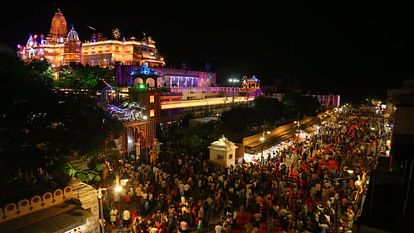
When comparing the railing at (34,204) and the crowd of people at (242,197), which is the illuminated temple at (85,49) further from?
the railing at (34,204)

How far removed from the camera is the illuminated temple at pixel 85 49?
55.3m

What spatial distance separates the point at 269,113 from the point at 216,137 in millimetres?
15674

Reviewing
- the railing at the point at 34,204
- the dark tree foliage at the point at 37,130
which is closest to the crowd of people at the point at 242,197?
the railing at the point at 34,204

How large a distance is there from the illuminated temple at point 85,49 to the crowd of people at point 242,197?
38.8 meters

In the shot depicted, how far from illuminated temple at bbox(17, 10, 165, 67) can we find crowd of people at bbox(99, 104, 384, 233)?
127 ft

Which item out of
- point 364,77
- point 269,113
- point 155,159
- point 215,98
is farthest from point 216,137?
point 364,77

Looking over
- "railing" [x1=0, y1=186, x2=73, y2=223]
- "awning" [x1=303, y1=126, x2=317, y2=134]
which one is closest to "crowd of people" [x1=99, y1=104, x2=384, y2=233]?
"railing" [x1=0, y1=186, x2=73, y2=223]

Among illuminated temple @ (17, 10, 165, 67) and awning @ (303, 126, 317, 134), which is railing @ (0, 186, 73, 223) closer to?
awning @ (303, 126, 317, 134)

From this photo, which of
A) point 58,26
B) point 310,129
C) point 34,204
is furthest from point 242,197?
point 58,26

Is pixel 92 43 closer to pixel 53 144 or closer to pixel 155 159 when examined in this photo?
pixel 155 159

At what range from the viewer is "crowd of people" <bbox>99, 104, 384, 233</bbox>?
11.6m

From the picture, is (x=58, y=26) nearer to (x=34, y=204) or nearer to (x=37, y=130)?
(x=37, y=130)

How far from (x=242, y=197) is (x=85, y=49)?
52.7 metres

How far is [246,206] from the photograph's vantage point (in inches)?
543
